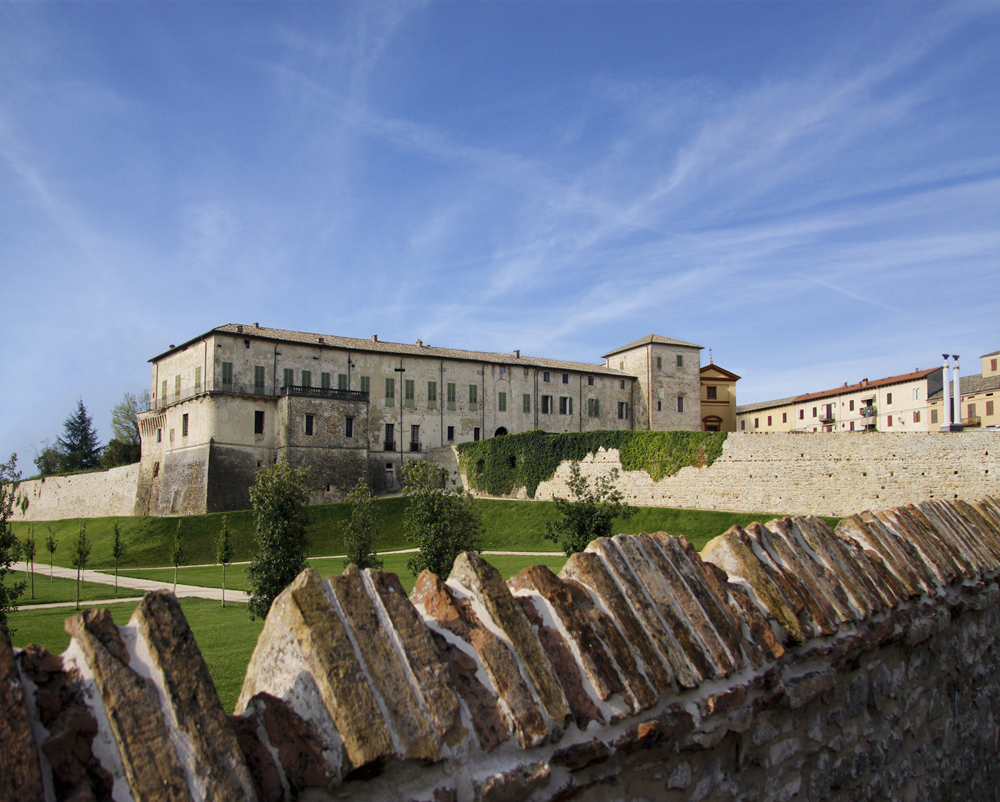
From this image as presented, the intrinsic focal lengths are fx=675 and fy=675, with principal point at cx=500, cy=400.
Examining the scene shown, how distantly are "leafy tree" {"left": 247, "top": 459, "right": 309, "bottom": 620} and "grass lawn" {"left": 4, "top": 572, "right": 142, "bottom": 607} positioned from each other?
751 centimetres

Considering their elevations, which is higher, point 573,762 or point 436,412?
point 436,412

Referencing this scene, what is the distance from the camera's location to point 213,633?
13.8 m

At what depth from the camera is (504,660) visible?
202 centimetres

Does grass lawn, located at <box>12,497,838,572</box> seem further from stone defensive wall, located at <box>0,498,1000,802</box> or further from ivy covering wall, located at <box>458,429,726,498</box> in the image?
stone defensive wall, located at <box>0,498,1000,802</box>

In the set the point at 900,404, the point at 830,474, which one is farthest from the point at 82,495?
the point at 900,404

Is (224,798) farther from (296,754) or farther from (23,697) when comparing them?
(23,697)

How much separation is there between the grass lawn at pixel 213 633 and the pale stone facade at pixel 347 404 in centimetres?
2444

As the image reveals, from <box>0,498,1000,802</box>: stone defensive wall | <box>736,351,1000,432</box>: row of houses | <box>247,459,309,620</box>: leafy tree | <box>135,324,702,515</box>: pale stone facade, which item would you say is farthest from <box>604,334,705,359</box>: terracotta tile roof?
<box>0,498,1000,802</box>: stone defensive wall

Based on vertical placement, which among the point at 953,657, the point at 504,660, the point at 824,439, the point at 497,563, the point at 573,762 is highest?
the point at 824,439

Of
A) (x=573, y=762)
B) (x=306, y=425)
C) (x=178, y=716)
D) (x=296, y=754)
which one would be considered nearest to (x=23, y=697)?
(x=178, y=716)

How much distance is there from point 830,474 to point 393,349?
30881 millimetres

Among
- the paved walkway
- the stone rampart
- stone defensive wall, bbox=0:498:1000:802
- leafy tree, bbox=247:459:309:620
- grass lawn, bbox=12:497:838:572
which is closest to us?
stone defensive wall, bbox=0:498:1000:802

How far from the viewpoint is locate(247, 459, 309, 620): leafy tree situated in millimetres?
16422

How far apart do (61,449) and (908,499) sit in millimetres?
76862
